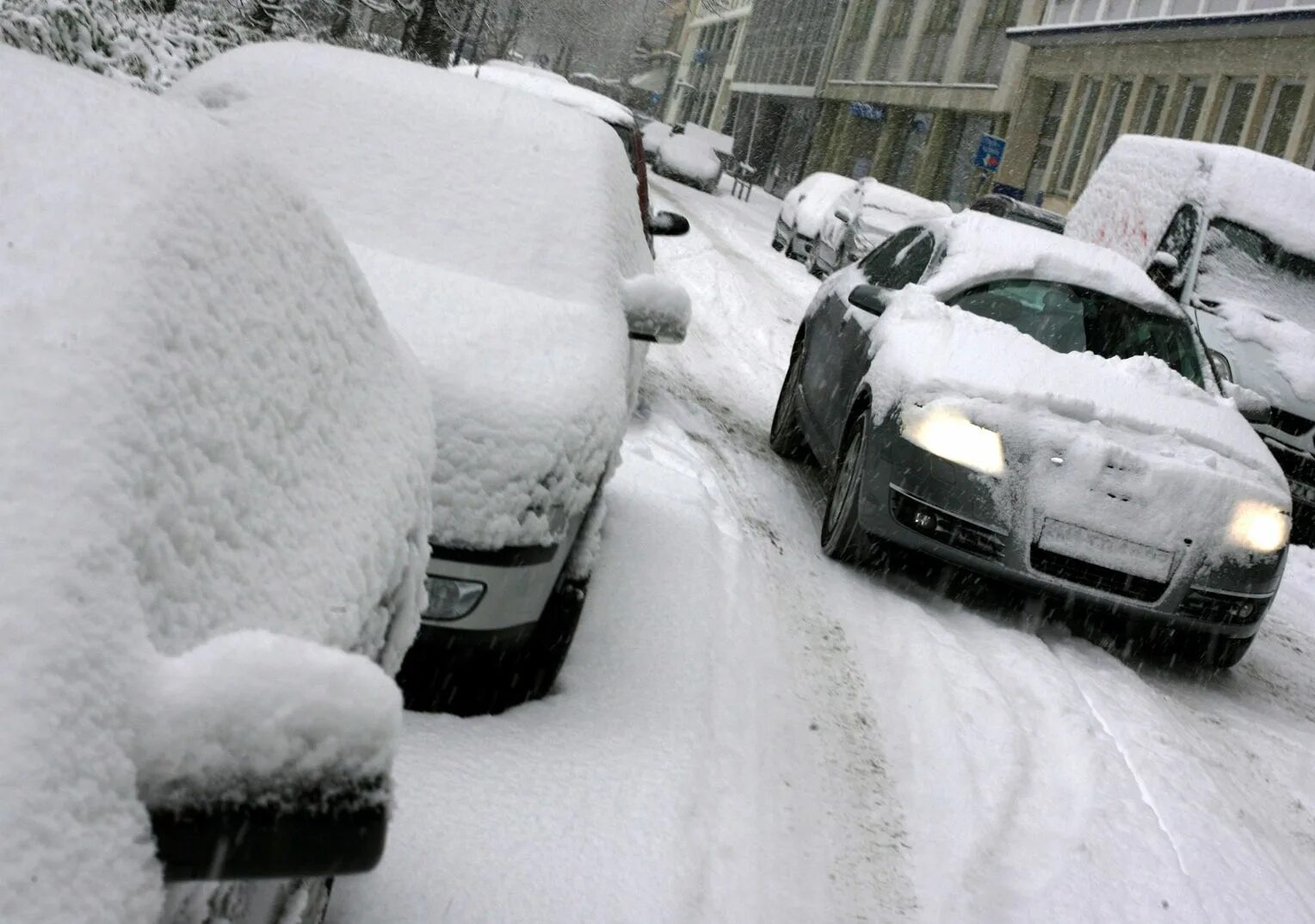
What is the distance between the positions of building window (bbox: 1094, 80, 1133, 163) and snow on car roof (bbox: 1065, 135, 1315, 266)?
1721cm

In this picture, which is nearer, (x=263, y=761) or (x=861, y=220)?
(x=263, y=761)

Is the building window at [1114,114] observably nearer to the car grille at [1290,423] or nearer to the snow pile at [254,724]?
the car grille at [1290,423]

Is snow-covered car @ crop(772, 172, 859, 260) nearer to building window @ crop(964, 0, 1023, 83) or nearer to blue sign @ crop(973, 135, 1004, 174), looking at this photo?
blue sign @ crop(973, 135, 1004, 174)

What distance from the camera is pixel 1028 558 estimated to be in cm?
552

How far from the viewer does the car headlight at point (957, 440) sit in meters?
5.54

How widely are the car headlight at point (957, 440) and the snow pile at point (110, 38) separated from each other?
6.48 meters

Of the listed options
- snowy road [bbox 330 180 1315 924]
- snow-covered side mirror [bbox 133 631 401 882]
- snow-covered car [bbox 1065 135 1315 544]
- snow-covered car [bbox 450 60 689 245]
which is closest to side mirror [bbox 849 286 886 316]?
snowy road [bbox 330 180 1315 924]

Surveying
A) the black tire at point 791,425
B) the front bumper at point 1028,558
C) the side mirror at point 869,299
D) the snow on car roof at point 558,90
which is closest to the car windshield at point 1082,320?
the side mirror at point 869,299

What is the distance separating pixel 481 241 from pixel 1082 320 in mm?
3316

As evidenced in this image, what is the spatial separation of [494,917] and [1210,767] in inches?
114

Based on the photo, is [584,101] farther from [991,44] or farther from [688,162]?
[991,44]

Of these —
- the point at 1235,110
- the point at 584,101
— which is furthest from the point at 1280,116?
the point at 584,101

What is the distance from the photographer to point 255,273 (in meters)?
1.93

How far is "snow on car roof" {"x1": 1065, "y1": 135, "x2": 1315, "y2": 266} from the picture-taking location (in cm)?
1184
